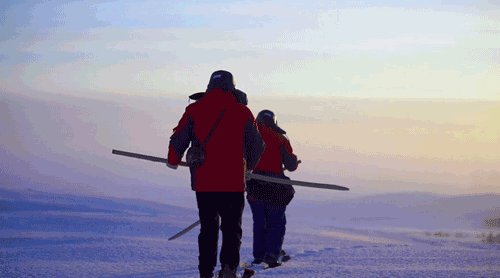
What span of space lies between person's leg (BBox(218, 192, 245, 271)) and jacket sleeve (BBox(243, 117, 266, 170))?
0.32 metres

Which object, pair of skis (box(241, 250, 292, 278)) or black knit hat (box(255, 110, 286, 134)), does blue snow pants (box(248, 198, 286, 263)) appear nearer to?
pair of skis (box(241, 250, 292, 278))

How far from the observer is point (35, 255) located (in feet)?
21.4

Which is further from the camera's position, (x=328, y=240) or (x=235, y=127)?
(x=328, y=240)

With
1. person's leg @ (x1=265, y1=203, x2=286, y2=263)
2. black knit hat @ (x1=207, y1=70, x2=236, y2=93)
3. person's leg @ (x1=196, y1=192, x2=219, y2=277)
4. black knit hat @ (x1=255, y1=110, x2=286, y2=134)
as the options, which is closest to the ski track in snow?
person's leg @ (x1=265, y1=203, x2=286, y2=263)

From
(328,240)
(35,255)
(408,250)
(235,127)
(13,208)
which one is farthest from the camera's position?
(13,208)

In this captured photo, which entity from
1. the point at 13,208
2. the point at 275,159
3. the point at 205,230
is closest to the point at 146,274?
the point at 205,230

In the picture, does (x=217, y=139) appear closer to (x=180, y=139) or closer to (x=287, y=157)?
(x=180, y=139)

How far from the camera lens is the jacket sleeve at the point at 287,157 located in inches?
268

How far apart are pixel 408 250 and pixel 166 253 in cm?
309

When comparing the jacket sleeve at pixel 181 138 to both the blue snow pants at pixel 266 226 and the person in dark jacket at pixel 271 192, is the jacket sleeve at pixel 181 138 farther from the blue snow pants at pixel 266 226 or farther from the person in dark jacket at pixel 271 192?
the blue snow pants at pixel 266 226

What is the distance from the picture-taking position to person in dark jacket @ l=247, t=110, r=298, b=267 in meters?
6.75

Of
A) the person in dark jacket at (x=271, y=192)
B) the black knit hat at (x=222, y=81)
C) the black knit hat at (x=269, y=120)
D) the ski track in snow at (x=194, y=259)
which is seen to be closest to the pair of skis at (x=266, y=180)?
the person in dark jacket at (x=271, y=192)

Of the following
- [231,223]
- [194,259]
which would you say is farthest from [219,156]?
[194,259]

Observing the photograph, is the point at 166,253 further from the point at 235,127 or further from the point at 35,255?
the point at 235,127
